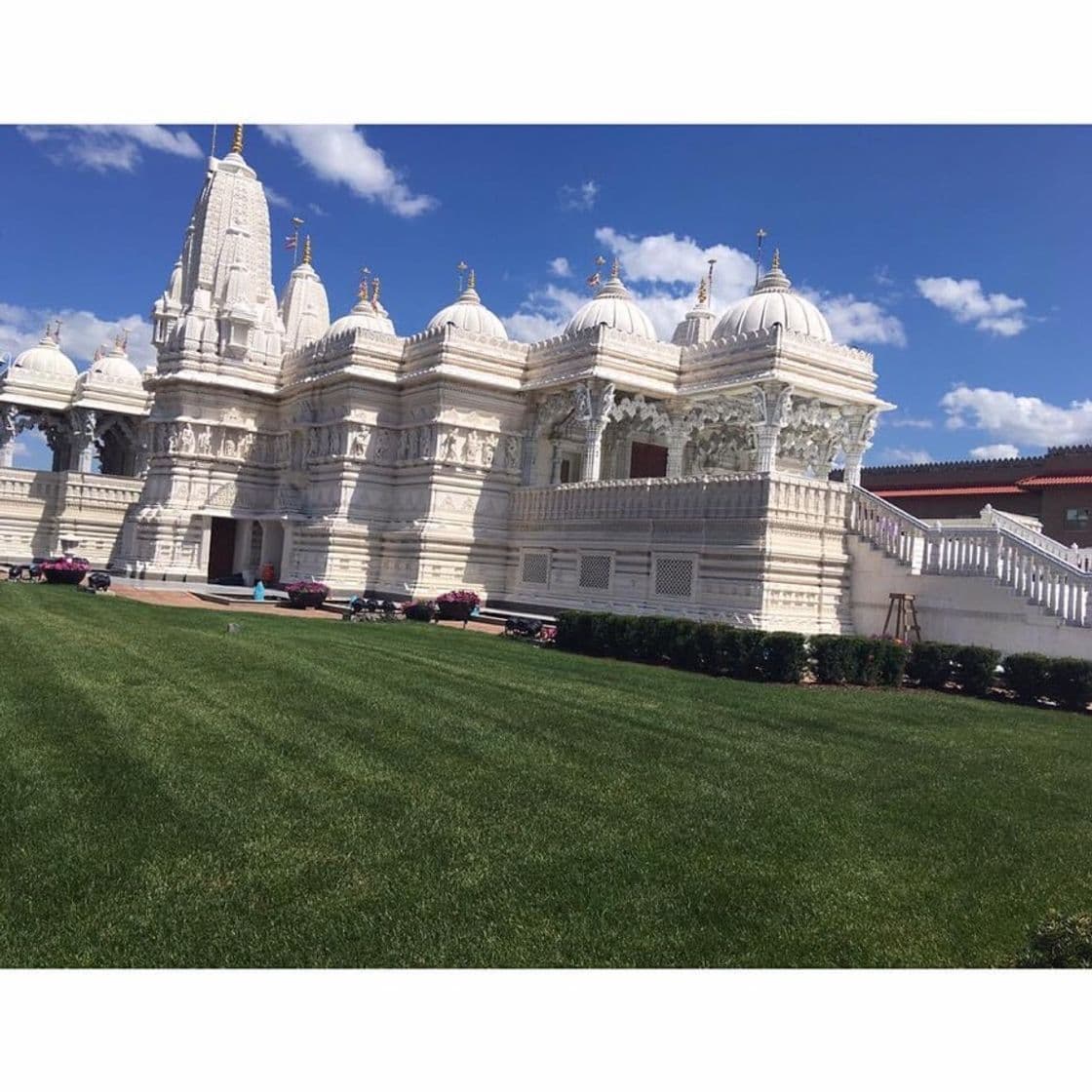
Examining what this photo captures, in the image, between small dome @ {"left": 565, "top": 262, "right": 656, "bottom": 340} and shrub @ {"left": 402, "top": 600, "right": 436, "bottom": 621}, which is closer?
shrub @ {"left": 402, "top": 600, "right": 436, "bottom": 621}

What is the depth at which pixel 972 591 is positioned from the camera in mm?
19453

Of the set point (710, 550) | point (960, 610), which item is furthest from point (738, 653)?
point (710, 550)

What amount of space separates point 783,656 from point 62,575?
2391cm

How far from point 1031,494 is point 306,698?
3210cm

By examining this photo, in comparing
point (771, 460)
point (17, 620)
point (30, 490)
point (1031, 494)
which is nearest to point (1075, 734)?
point (771, 460)

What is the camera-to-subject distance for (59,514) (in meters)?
43.2

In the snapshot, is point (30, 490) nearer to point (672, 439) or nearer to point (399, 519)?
point (399, 519)

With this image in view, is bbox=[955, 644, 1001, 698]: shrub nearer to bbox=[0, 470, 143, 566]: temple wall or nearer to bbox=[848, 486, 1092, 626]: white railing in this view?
bbox=[848, 486, 1092, 626]: white railing

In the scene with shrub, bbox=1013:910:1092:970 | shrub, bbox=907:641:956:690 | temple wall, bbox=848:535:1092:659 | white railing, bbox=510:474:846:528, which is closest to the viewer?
shrub, bbox=1013:910:1092:970

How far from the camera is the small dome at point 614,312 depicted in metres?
32.4

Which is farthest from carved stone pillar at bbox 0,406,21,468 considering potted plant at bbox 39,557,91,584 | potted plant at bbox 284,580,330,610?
potted plant at bbox 284,580,330,610

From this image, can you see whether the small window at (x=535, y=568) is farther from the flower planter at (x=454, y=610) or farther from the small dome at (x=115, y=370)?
the small dome at (x=115, y=370)

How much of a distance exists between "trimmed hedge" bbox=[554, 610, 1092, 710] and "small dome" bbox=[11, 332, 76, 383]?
4346 centimetres

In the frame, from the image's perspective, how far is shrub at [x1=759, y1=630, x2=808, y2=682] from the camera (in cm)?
1585
